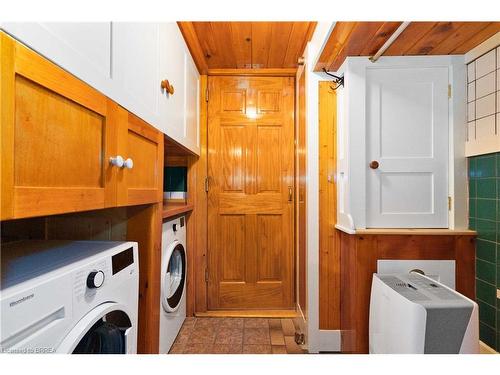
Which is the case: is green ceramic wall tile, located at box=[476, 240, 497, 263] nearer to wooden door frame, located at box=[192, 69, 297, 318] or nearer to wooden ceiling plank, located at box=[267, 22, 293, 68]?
wooden door frame, located at box=[192, 69, 297, 318]

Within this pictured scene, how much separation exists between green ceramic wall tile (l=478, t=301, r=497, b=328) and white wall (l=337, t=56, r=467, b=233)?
1.35ft

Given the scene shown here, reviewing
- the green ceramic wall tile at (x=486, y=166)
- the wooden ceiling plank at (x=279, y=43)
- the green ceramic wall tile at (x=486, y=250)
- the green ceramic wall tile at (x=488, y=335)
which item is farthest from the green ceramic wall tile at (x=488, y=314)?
the wooden ceiling plank at (x=279, y=43)

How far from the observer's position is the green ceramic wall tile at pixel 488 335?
131cm

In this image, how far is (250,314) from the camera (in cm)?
224

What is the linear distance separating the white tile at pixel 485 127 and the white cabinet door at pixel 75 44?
1.74 meters

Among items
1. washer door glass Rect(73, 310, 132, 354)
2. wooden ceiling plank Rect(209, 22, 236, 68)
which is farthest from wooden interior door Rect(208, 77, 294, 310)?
washer door glass Rect(73, 310, 132, 354)

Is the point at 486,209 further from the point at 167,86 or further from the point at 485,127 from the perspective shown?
the point at 167,86

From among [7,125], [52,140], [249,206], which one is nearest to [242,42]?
[249,206]

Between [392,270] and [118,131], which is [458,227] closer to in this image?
[392,270]

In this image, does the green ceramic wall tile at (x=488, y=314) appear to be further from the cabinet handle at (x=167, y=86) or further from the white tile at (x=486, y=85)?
the cabinet handle at (x=167, y=86)

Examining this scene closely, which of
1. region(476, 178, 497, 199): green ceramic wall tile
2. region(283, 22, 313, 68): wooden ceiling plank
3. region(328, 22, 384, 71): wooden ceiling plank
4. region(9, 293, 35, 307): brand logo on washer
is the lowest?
region(9, 293, 35, 307): brand logo on washer

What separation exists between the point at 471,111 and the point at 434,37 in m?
0.47

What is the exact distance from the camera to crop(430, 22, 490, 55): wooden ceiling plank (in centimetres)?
123
